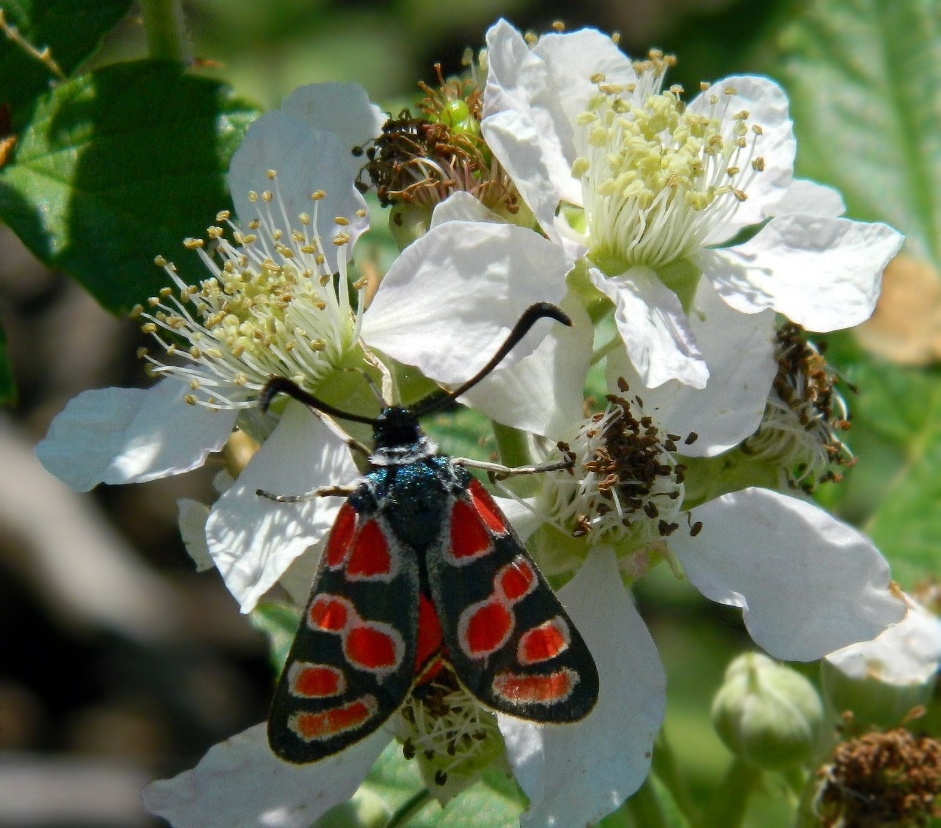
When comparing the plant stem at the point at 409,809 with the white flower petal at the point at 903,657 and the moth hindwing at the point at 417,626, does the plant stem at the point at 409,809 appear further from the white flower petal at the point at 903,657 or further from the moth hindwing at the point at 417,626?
the white flower petal at the point at 903,657

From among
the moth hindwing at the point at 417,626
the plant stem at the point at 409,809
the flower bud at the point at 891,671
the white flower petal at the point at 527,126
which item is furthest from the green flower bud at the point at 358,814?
the white flower petal at the point at 527,126

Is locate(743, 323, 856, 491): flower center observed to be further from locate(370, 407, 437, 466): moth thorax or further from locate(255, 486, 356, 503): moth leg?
locate(255, 486, 356, 503): moth leg

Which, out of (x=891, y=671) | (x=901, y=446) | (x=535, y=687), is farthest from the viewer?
(x=901, y=446)

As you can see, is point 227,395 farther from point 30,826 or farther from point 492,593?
point 30,826

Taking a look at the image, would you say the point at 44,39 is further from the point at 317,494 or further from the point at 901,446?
the point at 901,446

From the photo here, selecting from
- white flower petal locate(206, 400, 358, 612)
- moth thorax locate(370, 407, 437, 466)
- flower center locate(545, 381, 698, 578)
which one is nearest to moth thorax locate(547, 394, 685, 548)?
flower center locate(545, 381, 698, 578)

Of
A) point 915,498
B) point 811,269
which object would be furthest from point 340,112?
point 915,498
